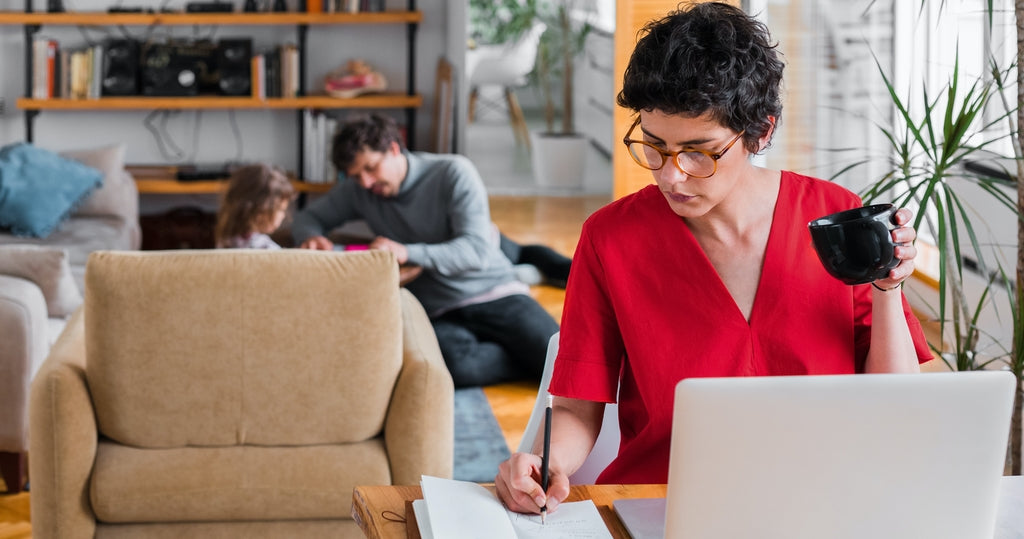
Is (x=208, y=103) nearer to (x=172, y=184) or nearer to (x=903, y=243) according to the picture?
(x=172, y=184)

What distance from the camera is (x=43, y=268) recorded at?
10.4 ft

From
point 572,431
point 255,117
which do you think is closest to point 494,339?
point 572,431

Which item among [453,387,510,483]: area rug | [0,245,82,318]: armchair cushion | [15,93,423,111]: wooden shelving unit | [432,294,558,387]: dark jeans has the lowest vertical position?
[453,387,510,483]: area rug

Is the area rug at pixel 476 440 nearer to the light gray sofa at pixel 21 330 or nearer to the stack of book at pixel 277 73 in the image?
the light gray sofa at pixel 21 330

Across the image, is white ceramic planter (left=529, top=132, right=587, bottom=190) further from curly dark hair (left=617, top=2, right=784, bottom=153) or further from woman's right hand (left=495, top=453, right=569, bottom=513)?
woman's right hand (left=495, top=453, right=569, bottom=513)

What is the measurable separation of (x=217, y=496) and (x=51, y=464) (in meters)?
0.33

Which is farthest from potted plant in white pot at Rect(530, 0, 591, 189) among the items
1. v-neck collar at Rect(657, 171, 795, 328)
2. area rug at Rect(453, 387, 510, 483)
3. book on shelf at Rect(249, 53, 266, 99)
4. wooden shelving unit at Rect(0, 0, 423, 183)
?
v-neck collar at Rect(657, 171, 795, 328)

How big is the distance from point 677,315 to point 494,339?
2.49 m

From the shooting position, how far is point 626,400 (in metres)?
1.58

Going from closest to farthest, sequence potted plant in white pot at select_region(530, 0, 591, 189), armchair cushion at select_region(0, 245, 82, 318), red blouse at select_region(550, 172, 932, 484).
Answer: red blouse at select_region(550, 172, 932, 484)
armchair cushion at select_region(0, 245, 82, 318)
potted plant in white pot at select_region(530, 0, 591, 189)

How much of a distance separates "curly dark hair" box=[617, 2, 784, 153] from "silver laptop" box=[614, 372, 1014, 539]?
45cm

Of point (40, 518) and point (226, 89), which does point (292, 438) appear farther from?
point (226, 89)

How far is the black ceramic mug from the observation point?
124cm

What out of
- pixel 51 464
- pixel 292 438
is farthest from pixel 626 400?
pixel 51 464
